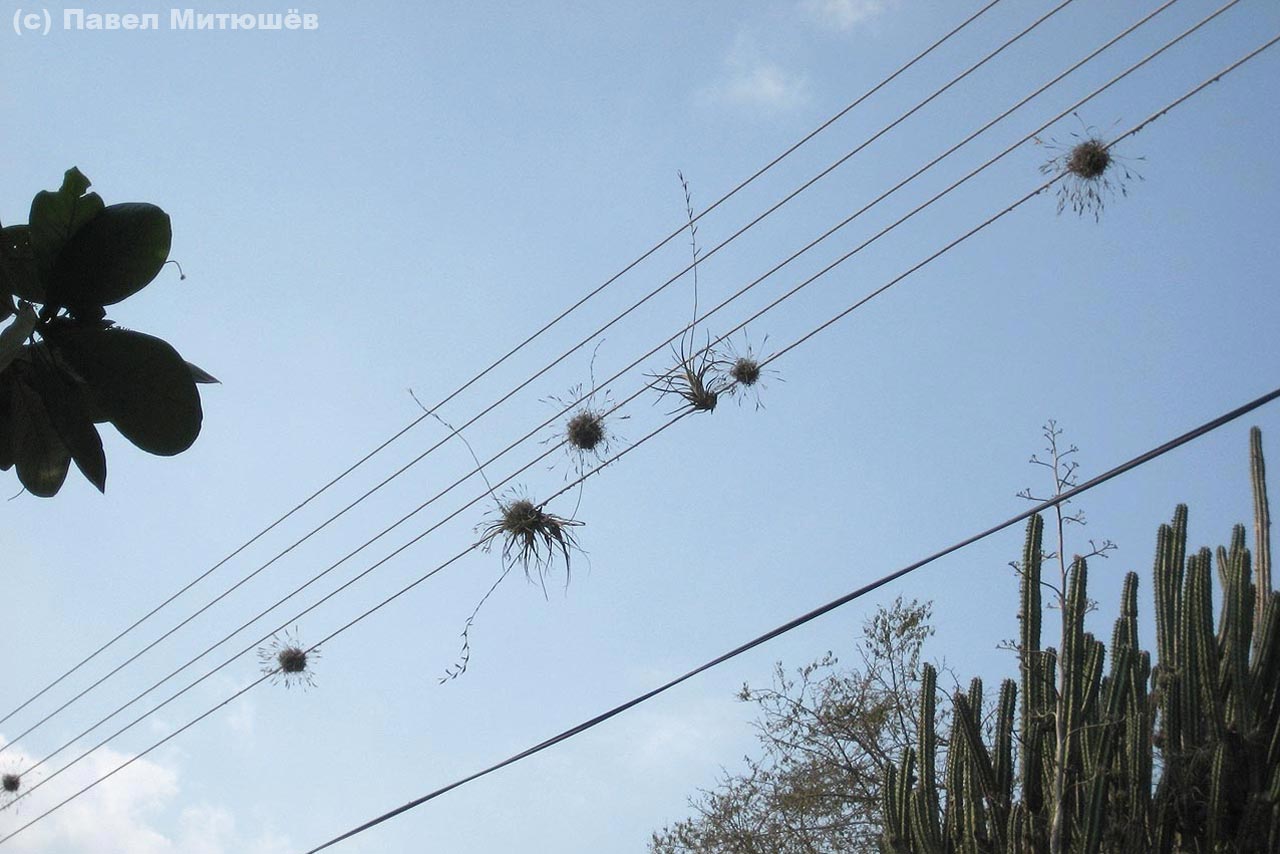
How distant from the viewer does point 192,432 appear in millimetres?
2121

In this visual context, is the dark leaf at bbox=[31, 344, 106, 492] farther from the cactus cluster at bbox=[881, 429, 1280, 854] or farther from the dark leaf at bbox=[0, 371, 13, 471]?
the cactus cluster at bbox=[881, 429, 1280, 854]

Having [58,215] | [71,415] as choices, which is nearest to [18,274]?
[58,215]

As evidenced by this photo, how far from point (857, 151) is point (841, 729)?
7.79m

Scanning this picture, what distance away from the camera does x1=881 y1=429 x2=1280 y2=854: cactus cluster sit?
7156mm

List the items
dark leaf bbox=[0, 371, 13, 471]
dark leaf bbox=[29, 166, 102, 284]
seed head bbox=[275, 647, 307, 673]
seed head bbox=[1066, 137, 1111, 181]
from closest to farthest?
dark leaf bbox=[29, 166, 102, 284] < dark leaf bbox=[0, 371, 13, 471] < seed head bbox=[1066, 137, 1111, 181] < seed head bbox=[275, 647, 307, 673]

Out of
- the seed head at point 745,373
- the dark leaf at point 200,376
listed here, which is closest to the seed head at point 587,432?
the seed head at point 745,373

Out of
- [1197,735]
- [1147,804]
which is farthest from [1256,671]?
[1147,804]

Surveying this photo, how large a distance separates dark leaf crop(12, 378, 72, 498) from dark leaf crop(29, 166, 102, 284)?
8.9 inches

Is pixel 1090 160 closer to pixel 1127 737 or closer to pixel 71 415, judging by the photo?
pixel 1127 737

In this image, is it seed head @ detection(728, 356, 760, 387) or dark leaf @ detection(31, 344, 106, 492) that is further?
seed head @ detection(728, 356, 760, 387)

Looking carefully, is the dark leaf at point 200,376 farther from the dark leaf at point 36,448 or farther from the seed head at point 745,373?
the seed head at point 745,373

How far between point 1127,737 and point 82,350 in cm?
670

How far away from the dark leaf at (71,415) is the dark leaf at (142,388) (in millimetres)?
28

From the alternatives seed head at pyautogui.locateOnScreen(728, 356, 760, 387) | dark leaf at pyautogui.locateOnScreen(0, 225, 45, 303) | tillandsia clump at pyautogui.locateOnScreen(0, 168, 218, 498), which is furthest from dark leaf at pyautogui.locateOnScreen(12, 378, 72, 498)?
seed head at pyautogui.locateOnScreen(728, 356, 760, 387)
